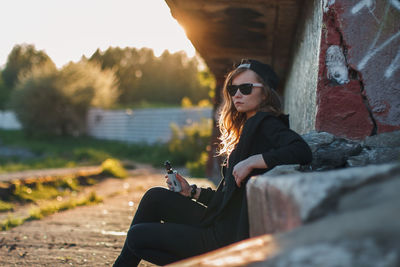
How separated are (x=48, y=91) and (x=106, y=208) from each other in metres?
17.2

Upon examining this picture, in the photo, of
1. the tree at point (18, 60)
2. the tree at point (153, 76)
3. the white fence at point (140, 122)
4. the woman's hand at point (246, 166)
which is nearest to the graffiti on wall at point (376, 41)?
the woman's hand at point (246, 166)

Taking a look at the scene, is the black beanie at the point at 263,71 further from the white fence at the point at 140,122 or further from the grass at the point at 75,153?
the white fence at the point at 140,122

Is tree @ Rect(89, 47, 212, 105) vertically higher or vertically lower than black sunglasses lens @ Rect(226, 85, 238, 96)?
higher

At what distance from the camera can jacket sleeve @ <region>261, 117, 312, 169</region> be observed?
1.84 meters

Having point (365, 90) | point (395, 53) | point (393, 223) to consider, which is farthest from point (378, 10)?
point (393, 223)

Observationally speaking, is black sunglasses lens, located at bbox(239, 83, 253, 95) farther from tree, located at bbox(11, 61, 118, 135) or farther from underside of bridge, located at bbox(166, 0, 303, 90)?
tree, located at bbox(11, 61, 118, 135)

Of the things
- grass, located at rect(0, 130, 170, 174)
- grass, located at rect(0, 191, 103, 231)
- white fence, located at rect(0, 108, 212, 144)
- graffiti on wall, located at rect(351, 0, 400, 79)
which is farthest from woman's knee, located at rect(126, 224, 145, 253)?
white fence, located at rect(0, 108, 212, 144)

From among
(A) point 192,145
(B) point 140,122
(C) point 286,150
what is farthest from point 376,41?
(B) point 140,122

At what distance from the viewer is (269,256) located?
1.06 metres

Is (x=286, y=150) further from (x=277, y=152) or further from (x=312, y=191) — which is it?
(x=312, y=191)

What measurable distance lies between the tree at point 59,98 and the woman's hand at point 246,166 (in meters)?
20.4

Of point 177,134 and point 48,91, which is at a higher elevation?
point 48,91

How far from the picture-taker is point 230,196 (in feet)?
6.72

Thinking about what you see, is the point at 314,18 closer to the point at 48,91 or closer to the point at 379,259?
the point at 379,259
